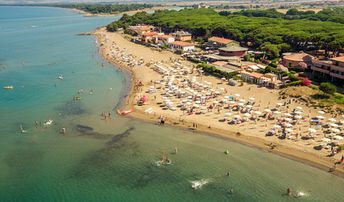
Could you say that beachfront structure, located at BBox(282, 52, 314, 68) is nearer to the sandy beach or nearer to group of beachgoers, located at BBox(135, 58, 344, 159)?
the sandy beach

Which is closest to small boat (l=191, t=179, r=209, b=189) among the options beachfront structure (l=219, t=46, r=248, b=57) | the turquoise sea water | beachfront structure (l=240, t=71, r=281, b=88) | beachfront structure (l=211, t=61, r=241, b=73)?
the turquoise sea water

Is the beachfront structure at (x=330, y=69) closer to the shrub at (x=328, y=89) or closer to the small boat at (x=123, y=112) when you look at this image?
the shrub at (x=328, y=89)

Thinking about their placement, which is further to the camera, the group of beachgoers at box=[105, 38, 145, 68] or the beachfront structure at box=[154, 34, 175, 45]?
the beachfront structure at box=[154, 34, 175, 45]

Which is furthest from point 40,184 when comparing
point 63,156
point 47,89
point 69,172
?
point 47,89

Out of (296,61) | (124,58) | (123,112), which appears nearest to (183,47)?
(124,58)

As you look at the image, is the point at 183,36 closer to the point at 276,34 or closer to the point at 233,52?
the point at 233,52

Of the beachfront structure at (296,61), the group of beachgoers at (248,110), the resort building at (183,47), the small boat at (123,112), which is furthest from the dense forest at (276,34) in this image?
the small boat at (123,112)
